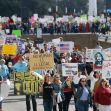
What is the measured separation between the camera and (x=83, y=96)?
692 inches

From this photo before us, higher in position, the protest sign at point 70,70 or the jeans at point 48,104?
the protest sign at point 70,70

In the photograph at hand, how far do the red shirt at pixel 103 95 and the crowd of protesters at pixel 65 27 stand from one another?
3824 centimetres

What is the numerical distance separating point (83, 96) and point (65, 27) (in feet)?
132

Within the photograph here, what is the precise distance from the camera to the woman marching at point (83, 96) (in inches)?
690

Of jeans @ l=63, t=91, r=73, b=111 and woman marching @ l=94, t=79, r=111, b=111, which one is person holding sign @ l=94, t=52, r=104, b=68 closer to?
jeans @ l=63, t=91, r=73, b=111

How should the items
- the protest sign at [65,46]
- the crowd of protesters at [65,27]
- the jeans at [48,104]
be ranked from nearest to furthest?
1. the jeans at [48,104]
2. the protest sign at [65,46]
3. the crowd of protesters at [65,27]

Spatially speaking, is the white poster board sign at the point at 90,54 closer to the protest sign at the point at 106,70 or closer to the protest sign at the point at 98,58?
the protest sign at the point at 98,58

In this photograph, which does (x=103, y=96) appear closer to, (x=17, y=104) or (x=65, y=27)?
(x=17, y=104)

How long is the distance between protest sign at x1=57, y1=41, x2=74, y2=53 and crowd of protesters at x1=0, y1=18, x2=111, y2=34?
22.8 meters

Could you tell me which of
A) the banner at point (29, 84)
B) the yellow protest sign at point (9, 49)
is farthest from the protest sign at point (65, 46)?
the banner at point (29, 84)

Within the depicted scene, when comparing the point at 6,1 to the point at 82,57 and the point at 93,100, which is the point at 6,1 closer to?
the point at 82,57

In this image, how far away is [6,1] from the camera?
83.4 meters

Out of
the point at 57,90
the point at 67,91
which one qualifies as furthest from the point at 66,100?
the point at 57,90

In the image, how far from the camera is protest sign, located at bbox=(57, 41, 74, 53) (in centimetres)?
3197
